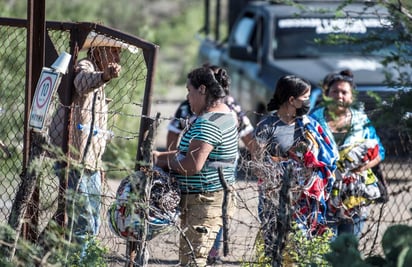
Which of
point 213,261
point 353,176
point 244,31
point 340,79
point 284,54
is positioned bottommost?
point 213,261

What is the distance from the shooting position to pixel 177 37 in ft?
92.3

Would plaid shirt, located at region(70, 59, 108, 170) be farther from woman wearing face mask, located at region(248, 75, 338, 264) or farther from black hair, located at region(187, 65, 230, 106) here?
woman wearing face mask, located at region(248, 75, 338, 264)

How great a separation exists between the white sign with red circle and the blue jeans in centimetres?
36

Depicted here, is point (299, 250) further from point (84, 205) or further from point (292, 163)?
point (84, 205)

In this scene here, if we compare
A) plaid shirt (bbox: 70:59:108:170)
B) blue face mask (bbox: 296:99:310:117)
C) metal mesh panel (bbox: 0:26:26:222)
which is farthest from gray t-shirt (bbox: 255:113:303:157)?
metal mesh panel (bbox: 0:26:26:222)

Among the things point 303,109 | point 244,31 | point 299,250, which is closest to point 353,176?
point 303,109

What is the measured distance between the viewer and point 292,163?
16.6 ft

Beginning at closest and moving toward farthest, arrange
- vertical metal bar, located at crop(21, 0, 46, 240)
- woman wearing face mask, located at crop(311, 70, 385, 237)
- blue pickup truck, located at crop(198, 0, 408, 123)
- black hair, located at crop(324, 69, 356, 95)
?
vertical metal bar, located at crop(21, 0, 46, 240)
woman wearing face mask, located at crop(311, 70, 385, 237)
black hair, located at crop(324, 69, 356, 95)
blue pickup truck, located at crop(198, 0, 408, 123)

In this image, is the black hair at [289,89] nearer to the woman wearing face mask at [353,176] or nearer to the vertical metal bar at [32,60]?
the woman wearing face mask at [353,176]

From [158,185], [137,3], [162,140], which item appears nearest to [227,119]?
[158,185]

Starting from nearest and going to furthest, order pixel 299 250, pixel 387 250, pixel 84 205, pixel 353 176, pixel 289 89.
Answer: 1. pixel 387 250
2. pixel 84 205
3. pixel 299 250
4. pixel 289 89
5. pixel 353 176

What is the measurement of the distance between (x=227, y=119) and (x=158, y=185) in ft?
2.32

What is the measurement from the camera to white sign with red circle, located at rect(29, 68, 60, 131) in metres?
4.86

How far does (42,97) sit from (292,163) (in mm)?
1387
